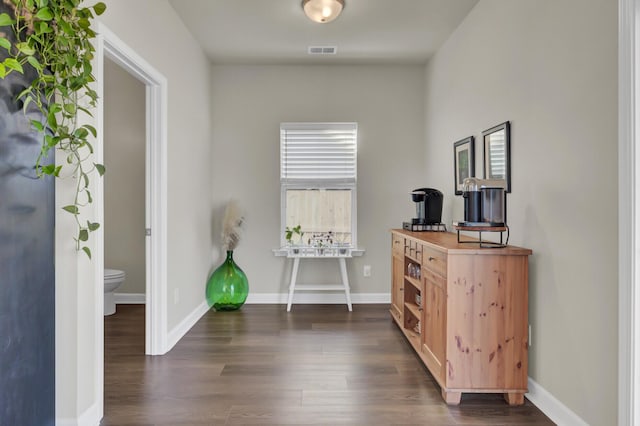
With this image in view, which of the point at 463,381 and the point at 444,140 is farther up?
the point at 444,140

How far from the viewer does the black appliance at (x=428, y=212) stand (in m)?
3.70

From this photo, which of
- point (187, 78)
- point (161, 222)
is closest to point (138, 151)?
point (187, 78)

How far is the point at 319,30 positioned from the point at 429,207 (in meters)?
1.88

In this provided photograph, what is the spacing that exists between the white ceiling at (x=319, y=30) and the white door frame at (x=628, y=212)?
1.86m

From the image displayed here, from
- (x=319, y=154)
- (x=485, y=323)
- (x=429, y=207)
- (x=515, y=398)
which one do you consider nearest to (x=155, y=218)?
(x=319, y=154)

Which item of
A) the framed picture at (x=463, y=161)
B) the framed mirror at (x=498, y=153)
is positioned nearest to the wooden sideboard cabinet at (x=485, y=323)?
the framed mirror at (x=498, y=153)

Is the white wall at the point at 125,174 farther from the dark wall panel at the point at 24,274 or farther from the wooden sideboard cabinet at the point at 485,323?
the wooden sideboard cabinet at the point at 485,323

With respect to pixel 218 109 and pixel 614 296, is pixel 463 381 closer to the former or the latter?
pixel 614 296

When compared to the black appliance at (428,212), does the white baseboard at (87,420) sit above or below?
below

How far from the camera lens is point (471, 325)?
237 cm

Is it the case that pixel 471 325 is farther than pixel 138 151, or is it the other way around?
pixel 138 151

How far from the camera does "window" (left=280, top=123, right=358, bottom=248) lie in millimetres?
4793

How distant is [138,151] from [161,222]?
195cm

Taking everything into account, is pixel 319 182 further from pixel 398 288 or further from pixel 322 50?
pixel 398 288
